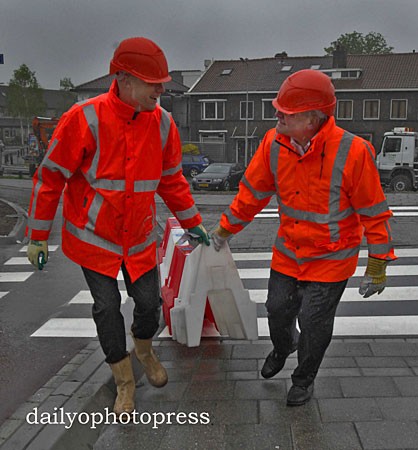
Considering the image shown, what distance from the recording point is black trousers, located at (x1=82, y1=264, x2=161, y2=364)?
3.74 metres

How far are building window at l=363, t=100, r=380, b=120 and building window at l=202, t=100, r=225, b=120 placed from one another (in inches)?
417

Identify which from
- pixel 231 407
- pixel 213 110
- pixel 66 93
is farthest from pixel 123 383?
pixel 66 93

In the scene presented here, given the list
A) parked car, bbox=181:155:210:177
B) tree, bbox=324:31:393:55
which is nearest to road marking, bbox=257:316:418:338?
parked car, bbox=181:155:210:177

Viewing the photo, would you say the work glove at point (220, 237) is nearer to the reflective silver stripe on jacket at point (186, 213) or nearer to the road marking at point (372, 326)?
the reflective silver stripe on jacket at point (186, 213)

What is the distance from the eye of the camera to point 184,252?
5.28 m

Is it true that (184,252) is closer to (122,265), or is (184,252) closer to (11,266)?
(122,265)

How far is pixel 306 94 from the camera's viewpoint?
357cm

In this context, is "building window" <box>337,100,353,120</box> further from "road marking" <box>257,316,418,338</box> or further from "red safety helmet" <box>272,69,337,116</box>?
"red safety helmet" <box>272,69,337,116</box>

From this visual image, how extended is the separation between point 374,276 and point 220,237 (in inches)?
44.3

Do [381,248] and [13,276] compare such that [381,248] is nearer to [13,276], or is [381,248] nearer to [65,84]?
[13,276]

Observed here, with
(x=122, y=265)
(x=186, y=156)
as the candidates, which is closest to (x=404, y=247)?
(x=122, y=265)

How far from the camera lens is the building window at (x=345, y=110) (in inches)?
1816

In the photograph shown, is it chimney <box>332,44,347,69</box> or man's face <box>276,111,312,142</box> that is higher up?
chimney <box>332,44,347,69</box>

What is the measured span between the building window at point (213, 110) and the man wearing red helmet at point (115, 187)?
4635cm
